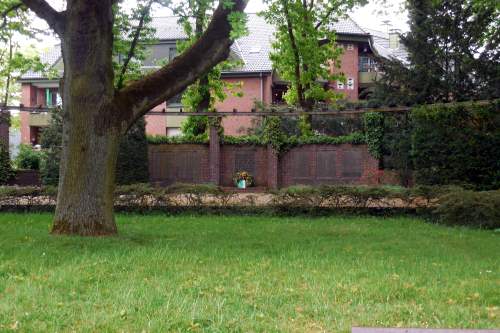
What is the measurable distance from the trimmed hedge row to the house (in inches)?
765

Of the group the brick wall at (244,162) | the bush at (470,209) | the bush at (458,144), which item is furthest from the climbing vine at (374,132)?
the bush at (470,209)

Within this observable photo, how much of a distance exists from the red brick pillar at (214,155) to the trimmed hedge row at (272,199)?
605 centimetres

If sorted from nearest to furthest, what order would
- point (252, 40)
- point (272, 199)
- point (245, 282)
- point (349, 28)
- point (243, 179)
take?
1. point (245, 282)
2. point (272, 199)
3. point (243, 179)
4. point (252, 40)
5. point (349, 28)

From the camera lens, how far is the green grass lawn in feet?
18.4

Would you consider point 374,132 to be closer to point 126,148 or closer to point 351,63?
point 126,148

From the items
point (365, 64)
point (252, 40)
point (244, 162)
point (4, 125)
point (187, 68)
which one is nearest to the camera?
point (187, 68)

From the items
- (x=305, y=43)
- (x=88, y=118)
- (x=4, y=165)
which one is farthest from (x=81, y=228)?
(x=305, y=43)

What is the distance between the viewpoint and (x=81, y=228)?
11.2 metres

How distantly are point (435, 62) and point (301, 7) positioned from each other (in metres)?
6.94

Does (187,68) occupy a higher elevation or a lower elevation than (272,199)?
higher

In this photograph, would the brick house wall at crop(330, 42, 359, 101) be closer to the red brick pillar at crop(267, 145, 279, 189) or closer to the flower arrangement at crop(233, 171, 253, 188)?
the red brick pillar at crop(267, 145, 279, 189)

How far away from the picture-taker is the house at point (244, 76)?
40656 millimetres

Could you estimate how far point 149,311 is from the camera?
19.1 feet

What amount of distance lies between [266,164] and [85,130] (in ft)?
45.0
